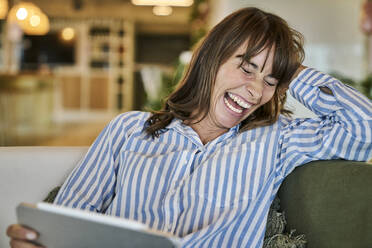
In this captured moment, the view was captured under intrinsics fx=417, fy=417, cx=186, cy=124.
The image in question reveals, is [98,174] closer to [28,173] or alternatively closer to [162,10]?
[28,173]

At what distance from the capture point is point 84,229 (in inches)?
28.9

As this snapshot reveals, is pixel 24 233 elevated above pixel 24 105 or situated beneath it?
elevated above

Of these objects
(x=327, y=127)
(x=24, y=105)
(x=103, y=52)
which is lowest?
(x=24, y=105)

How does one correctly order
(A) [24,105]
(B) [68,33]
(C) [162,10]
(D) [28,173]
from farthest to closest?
(B) [68,33], (C) [162,10], (A) [24,105], (D) [28,173]

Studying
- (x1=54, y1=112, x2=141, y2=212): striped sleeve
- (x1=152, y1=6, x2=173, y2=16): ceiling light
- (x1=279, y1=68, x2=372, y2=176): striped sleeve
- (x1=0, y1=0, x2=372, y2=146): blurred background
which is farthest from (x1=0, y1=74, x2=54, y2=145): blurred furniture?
(x1=279, y1=68, x2=372, y2=176): striped sleeve

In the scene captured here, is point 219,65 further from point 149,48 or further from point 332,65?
point 149,48

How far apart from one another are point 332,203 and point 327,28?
3.36 metres

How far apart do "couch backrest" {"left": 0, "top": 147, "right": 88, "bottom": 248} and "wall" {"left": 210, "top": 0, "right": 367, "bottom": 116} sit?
3017 millimetres

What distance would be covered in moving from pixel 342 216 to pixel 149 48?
1138 cm

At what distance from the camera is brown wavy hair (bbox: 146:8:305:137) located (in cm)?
125

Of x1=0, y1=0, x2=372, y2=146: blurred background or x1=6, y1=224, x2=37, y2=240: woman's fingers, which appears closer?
x1=6, y1=224, x2=37, y2=240: woman's fingers

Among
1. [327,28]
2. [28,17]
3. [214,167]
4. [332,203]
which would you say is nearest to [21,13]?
[28,17]

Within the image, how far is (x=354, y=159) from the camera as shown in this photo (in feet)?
3.85

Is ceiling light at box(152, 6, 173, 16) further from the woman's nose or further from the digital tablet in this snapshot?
the digital tablet
